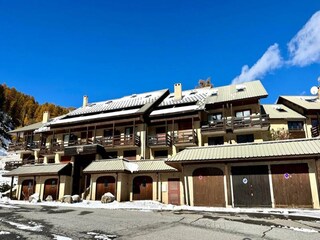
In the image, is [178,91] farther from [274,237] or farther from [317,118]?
[274,237]

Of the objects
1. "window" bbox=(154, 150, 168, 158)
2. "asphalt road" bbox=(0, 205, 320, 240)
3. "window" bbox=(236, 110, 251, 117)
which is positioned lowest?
"asphalt road" bbox=(0, 205, 320, 240)

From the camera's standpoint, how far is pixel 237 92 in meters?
32.8

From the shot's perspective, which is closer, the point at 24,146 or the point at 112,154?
the point at 112,154

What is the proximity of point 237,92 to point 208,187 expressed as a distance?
52.6 ft

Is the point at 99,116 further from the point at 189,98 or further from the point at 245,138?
the point at 245,138

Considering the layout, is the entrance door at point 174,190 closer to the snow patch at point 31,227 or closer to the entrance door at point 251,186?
the entrance door at point 251,186

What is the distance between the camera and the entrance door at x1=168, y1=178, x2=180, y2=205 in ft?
86.9

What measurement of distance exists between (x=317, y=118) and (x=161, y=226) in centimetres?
3112

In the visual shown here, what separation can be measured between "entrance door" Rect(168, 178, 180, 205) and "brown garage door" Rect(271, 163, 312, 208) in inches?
406

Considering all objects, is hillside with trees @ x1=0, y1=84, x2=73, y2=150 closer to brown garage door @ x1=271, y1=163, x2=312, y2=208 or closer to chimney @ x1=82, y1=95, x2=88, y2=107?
chimney @ x1=82, y1=95, x2=88, y2=107

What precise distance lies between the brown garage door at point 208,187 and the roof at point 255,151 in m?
1.35

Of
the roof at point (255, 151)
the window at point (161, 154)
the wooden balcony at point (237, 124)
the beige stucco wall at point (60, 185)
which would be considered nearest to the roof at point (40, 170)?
the beige stucco wall at point (60, 185)

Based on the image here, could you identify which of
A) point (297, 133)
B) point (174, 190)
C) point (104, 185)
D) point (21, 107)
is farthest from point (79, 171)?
point (21, 107)

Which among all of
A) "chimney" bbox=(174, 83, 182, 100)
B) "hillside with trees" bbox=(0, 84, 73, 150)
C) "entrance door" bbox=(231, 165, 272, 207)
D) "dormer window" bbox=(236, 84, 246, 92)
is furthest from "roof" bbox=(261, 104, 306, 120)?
"hillside with trees" bbox=(0, 84, 73, 150)
